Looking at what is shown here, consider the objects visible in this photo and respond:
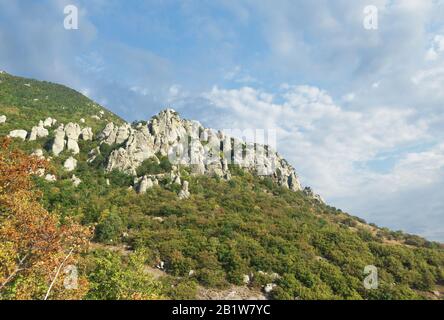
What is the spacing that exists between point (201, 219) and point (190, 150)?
3284 centimetres

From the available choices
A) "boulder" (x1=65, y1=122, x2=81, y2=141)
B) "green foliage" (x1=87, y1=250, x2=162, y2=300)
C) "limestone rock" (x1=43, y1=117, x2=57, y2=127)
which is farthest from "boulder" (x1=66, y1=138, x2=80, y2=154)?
"green foliage" (x1=87, y1=250, x2=162, y2=300)

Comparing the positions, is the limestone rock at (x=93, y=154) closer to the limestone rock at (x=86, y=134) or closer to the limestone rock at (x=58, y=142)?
the limestone rock at (x=58, y=142)

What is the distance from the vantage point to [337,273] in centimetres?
4056

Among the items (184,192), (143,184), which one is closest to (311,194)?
(184,192)

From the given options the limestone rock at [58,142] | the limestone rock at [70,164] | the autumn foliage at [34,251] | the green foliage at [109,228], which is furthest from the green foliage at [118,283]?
the limestone rock at [58,142]

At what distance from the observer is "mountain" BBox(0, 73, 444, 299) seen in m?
38.1

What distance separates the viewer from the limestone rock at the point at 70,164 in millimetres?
65438

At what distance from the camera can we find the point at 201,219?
170 ft

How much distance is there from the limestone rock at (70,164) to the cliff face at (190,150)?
649cm

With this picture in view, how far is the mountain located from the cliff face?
30 centimetres

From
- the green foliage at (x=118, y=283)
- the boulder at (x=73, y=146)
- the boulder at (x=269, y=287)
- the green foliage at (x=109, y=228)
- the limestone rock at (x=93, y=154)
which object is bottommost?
the boulder at (x=269, y=287)

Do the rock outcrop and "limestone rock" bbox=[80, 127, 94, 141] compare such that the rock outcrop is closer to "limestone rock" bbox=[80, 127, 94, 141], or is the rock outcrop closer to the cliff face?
"limestone rock" bbox=[80, 127, 94, 141]
